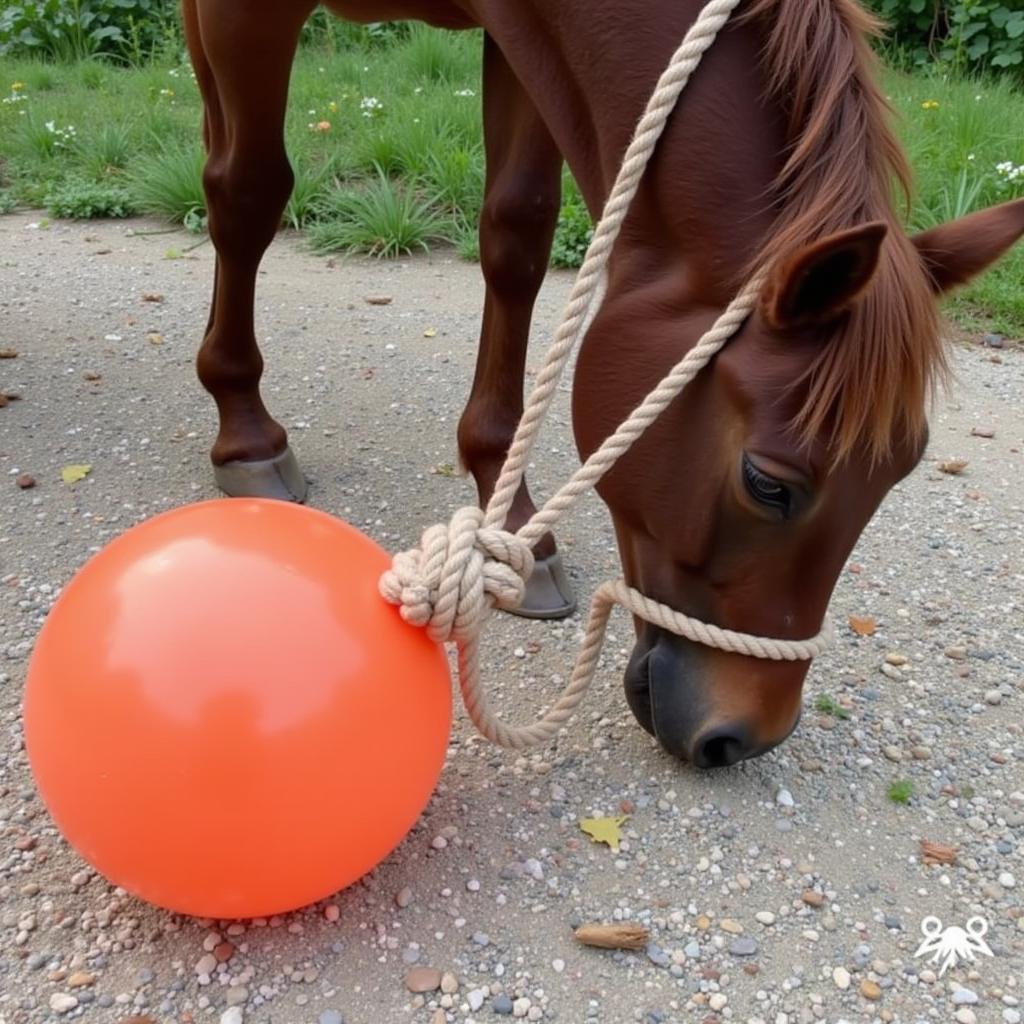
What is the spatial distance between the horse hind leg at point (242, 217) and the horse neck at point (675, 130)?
34.7 inches

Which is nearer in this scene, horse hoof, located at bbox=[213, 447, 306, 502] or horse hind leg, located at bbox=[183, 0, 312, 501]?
horse hind leg, located at bbox=[183, 0, 312, 501]

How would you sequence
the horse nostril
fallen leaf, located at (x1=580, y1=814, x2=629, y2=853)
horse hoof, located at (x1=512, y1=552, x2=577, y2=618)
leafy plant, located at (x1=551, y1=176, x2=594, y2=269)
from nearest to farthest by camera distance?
the horse nostril < fallen leaf, located at (x1=580, y1=814, x2=629, y2=853) < horse hoof, located at (x1=512, y1=552, x2=577, y2=618) < leafy plant, located at (x1=551, y1=176, x2=594, y2=269)

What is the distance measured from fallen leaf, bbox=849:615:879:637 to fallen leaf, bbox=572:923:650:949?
106 cm

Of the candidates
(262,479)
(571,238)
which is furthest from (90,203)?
(262,479)

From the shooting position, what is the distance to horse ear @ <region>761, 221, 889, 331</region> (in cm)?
122

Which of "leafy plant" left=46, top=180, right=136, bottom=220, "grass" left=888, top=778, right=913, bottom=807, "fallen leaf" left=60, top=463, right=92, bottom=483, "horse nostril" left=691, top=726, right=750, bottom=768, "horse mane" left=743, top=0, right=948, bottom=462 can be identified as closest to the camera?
"horse mane" left=743, top=0, right=948, bottom=462

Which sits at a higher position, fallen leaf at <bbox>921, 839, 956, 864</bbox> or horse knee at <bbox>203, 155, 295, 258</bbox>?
horse knee at <bbox>203, 155, 295, 258</bbox>

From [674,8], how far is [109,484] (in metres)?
1.89

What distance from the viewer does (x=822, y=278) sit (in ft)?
4.25

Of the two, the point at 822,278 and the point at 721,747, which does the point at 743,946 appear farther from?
the point at 822,278

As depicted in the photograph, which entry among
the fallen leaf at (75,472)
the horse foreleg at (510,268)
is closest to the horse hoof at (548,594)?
the horse foreleg at (510,268)

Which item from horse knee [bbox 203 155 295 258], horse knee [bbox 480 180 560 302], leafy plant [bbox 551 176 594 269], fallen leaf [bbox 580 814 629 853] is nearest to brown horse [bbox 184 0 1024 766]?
fallen leaf [bbox 580 814 629 853]

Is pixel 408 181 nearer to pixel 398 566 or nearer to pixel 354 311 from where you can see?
pixel 354 311

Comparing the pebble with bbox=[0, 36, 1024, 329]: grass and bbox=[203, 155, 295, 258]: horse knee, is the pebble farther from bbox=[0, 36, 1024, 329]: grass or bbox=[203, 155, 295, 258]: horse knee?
bbox=[0, 36, 1024, 329]: grass
